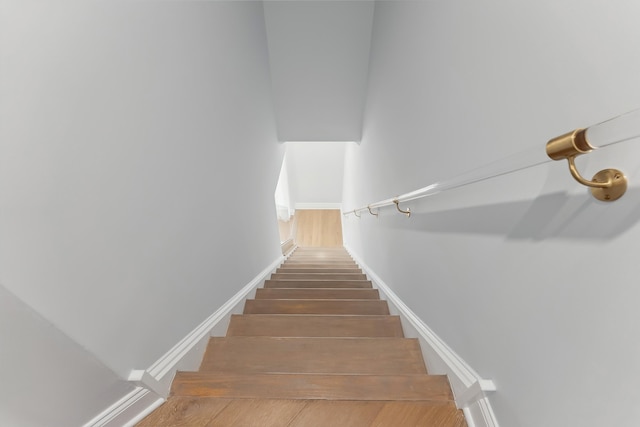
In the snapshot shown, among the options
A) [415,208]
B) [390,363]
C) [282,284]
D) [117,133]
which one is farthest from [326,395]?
[282,284]

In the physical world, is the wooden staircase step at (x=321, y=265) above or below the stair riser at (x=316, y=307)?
above

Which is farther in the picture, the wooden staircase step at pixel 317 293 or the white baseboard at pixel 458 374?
the wooden staircase step at pixel 317 293

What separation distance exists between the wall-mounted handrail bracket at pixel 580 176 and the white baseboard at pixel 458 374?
24.0 inches

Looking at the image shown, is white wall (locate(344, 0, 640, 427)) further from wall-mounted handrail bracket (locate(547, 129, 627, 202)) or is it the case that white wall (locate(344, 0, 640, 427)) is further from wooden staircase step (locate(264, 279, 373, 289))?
wooden staircase step (locate(264, 279, 373, 289))

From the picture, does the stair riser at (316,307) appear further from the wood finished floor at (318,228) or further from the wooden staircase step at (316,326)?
the wood finished floor at (318,228)

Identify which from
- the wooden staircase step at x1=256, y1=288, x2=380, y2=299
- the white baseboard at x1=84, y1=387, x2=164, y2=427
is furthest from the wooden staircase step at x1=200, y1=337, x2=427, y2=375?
the wooden staircase step at x1=256, y1=288, x2=380, y2=299

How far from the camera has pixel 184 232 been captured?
3.98 feet

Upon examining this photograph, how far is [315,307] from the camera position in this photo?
1941 millimetres

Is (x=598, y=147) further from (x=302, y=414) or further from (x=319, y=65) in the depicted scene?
(x=319, y=65)

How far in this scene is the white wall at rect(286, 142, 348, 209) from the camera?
6484mm

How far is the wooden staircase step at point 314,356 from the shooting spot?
4.16ft

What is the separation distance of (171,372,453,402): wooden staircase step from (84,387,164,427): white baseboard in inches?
3.9

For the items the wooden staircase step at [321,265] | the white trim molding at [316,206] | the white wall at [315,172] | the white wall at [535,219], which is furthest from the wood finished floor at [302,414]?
the white trim molding at [316,206]

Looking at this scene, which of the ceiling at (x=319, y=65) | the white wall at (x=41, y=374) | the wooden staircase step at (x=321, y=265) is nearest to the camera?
the white wall at (x=41, y=374)
